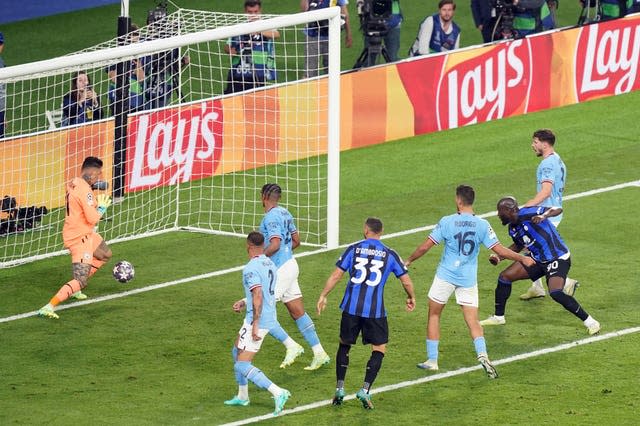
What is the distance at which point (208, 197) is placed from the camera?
21.9 m

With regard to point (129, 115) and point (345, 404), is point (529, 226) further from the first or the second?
point (129, 115)

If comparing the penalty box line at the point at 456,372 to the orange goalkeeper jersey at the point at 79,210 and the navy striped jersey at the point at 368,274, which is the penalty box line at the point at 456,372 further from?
the orange goalkeeper jersey at the point at 79,210

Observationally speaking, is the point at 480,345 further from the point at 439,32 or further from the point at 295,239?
the point at 439,32

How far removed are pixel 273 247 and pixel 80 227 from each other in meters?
3.23

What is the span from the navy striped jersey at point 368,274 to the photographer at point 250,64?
892 centimetres

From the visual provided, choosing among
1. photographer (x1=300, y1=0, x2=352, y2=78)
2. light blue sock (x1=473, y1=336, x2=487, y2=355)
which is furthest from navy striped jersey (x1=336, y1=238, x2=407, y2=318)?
photographer (x1=300, y1=0, x2=352, y2=78)

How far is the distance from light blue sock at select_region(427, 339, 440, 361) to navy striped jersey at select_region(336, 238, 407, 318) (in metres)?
1.17

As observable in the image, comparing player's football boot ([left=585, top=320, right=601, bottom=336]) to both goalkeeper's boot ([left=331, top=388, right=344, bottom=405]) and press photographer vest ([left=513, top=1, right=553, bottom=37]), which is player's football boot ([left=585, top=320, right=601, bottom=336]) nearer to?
goalkeeper's boot ([left=331, top=388, right=344, bottom=405])

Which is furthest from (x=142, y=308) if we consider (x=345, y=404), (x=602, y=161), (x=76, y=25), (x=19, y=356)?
(x=76, y=25)

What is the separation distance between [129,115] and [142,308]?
496cm

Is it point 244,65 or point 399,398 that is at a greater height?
point 244,65

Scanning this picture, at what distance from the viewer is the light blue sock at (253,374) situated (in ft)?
43.9

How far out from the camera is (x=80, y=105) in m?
21.5

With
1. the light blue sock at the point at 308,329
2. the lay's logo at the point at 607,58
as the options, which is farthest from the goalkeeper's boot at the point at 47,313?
the lay's logo at the point at 607,58
